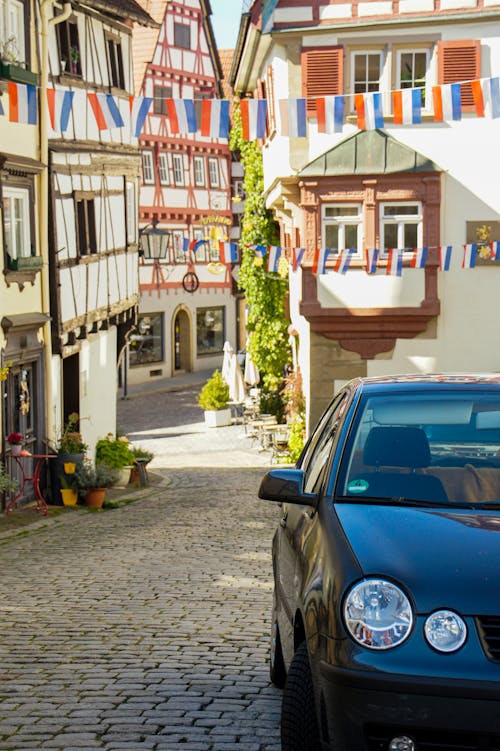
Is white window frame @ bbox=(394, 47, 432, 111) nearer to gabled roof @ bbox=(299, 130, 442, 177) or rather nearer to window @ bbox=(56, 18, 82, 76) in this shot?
gabled roof @ bbox=(299, 130, 442, 177)

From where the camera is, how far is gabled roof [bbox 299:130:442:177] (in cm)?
2450

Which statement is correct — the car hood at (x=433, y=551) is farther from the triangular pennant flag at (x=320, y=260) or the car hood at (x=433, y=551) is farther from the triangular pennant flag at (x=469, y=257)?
the triangular pennant flag at (x=320, y=260)

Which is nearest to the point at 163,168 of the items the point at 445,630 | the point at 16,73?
the point at 16,73

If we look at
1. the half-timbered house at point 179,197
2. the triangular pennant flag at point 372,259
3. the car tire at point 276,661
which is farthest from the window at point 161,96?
the car tire at point 276,661

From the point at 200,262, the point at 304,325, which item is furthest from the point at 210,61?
the point at 304,325

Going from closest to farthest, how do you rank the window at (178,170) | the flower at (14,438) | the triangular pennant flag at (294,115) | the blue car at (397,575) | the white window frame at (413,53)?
the blue car at (397,575) → the triangular pennant flag at (294,115) → the flower at (14,438) → the white window frame at (413,53) → the window at (178,170)

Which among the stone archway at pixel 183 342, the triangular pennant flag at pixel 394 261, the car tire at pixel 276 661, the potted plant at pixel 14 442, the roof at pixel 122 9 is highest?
the roof at pixel 122 9

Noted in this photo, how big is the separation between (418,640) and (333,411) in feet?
7.10

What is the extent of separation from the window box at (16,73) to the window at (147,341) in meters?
27.8

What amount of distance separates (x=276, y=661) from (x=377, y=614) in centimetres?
252

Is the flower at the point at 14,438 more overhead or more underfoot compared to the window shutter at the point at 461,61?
more underfoot

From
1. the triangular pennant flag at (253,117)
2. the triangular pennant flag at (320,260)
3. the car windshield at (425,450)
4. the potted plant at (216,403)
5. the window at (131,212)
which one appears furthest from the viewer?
the potted plant at (216,403)

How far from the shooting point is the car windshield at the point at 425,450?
4.97 meters

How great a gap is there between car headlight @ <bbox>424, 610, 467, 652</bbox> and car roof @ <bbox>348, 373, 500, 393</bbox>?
67.2 inches
